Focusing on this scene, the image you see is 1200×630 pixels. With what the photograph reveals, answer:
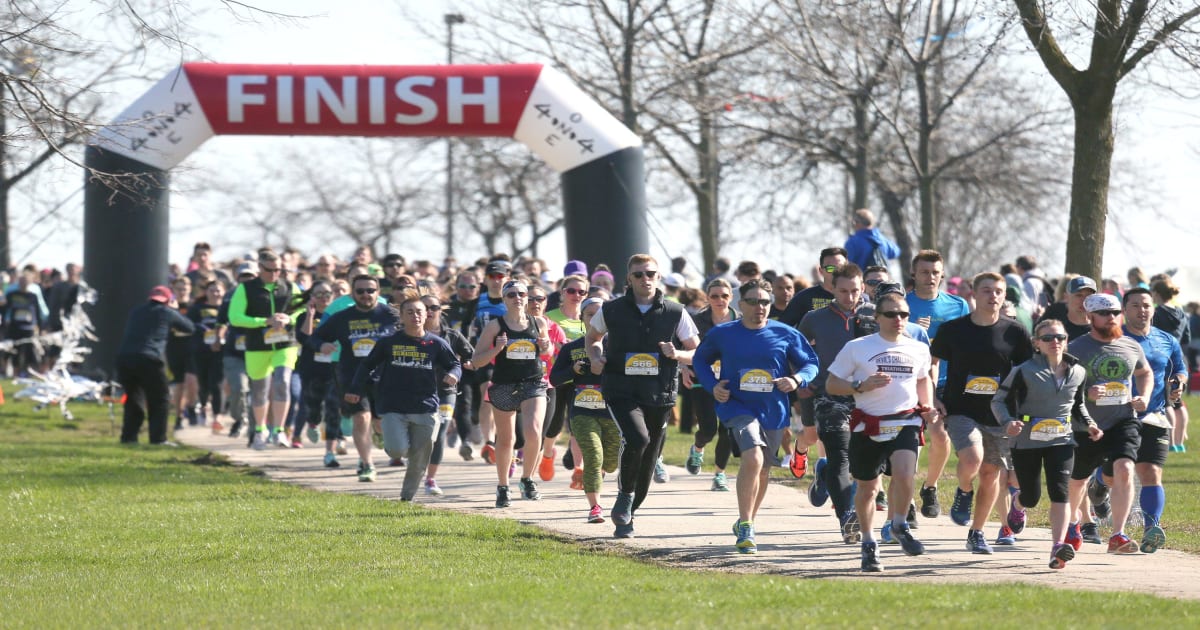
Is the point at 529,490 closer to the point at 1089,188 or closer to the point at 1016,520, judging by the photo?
the point at 1016,520

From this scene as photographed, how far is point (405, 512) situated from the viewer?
42.1ft

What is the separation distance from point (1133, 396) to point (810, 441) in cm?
354

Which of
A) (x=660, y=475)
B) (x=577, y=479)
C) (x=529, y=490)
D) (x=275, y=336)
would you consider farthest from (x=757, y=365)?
(x=275, y=336)

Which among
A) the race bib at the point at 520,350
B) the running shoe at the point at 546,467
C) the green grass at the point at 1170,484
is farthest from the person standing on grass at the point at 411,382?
the green grass at the point at 1170,484

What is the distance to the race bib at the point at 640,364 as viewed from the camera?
1149 cm

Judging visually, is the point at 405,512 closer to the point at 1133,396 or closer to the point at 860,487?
the point at 860,487

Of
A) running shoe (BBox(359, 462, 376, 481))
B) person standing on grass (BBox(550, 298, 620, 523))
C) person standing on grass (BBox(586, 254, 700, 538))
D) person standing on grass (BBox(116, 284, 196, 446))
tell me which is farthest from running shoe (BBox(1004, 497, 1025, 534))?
person standing on grass (BBox(116, 284, 196, 446))

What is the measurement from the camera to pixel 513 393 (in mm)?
13531

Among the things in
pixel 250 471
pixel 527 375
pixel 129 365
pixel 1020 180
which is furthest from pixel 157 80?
pixel 1020 180

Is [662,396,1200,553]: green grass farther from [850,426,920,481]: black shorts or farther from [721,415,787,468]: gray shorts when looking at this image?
[721,415,787,468]: gray shorts

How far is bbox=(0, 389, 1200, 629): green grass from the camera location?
8.10 metres

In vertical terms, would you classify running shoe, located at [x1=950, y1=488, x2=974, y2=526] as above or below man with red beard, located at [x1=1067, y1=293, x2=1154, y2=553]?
below

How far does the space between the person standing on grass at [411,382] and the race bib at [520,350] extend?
0.47 m

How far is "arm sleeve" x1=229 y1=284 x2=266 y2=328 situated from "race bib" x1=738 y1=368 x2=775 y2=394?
28.6 feet
